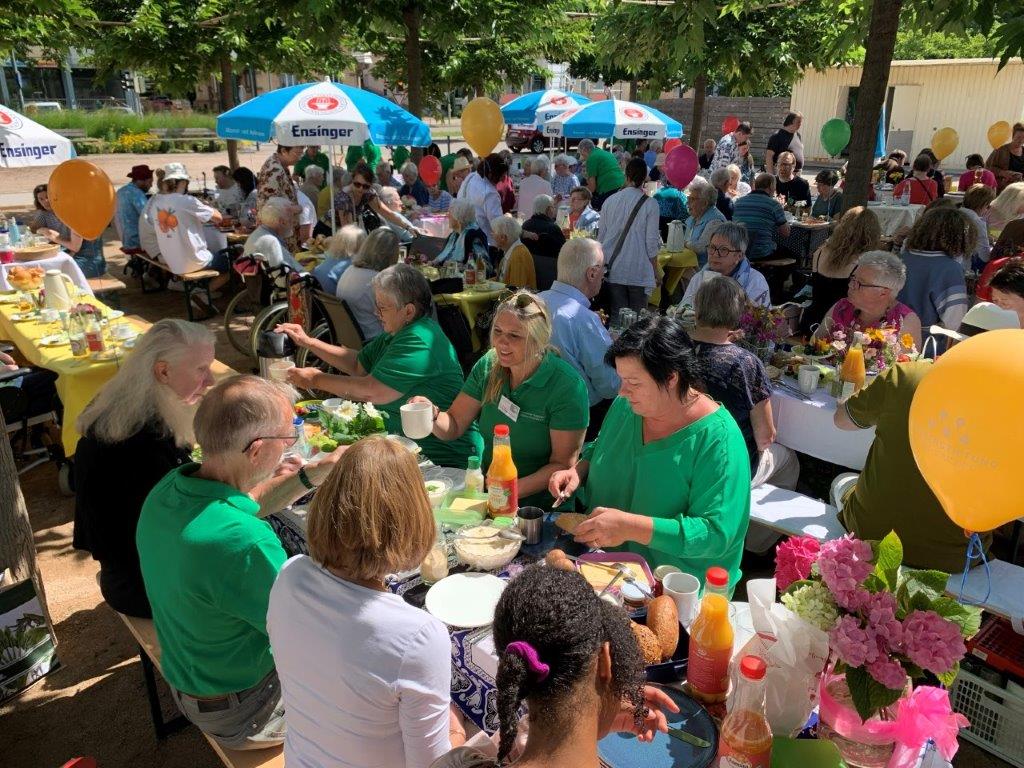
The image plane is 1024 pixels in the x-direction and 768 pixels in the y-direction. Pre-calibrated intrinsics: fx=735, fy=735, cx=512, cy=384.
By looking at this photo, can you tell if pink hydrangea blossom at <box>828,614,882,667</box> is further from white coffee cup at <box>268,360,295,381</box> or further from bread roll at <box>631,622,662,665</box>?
white coffee cup at <box>268,360,295,381</box>

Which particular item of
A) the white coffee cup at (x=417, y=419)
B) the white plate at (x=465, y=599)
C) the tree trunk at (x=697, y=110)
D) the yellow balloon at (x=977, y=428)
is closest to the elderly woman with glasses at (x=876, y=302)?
the yellow balloon at (x=977, y=428)

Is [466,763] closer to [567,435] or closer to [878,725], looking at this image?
[878,725]

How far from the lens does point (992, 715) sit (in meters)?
2.99

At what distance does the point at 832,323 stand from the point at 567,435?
2381mm

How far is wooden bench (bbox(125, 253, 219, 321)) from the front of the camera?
8.80 m

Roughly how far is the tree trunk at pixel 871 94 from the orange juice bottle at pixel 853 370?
10.5ft

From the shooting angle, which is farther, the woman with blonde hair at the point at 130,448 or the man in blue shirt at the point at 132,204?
the man in blue shirt at the point at 132,204

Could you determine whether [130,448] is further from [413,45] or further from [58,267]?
[413,45]

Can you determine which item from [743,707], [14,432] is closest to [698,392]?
[743,707]

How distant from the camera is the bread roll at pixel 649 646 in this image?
206 centimetres

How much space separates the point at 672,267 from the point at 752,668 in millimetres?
6992

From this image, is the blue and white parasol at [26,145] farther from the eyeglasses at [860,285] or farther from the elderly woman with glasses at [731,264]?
the eyeglasses at [860,285]

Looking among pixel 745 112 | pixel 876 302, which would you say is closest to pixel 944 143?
pixel 876 302

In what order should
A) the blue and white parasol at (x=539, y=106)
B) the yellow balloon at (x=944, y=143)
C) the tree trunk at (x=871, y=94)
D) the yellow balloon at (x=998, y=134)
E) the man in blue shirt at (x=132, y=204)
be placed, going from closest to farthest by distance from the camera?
1. the tree trunk at (x=871, y=94)
2. the man in blue shirt at (x=132, y=204)
3. the yellow balloon at (x=944, y=143)
4. the yellow balloon at (x=998, y=134)
5. the blue and white parasol at (x=539, y=106)
